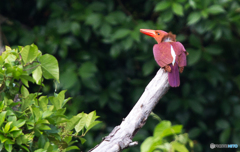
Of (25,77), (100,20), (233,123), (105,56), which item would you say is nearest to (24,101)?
(25,77)

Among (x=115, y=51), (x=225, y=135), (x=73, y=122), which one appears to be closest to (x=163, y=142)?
(x=73, y=122)

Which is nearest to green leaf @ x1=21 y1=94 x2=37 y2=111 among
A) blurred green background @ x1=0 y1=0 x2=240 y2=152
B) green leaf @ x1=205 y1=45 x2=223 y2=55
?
blurred green background @ x1=0 y1=0 x2=240 y2=152

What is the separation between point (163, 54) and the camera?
5.56 ft

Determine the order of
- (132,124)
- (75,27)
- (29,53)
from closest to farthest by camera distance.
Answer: (29,53) < (132,124) < (75,27)

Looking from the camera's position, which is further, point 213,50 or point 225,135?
point 225,135

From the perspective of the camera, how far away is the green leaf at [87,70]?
245cm

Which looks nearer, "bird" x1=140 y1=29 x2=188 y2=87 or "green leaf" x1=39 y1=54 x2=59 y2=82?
"green leaf" x1=39 y1=54 x2=59 y2=82

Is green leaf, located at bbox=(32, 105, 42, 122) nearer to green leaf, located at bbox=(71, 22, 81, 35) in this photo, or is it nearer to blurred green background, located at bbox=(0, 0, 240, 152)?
blurred green background, located at bbox=(0, 0, 240, 152)

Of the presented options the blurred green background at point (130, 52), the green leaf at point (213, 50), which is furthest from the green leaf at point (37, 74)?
the green leaf at point (213, 50)

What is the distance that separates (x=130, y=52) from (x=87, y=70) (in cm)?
58

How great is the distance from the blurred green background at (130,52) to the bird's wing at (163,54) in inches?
22.8

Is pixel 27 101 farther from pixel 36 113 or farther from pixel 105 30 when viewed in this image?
pixel 105 30

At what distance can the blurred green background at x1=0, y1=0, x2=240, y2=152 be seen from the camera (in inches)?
97.7

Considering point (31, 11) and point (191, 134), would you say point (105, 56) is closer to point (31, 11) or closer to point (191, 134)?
point (31, 11)
